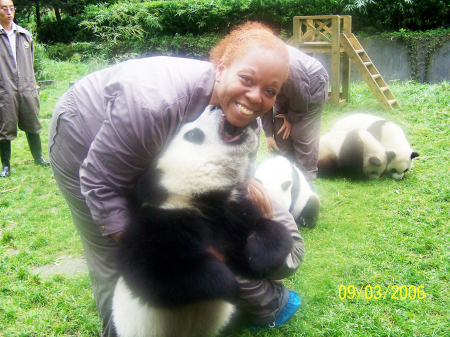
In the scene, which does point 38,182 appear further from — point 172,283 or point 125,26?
point 125,26

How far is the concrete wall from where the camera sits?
9.52 meters

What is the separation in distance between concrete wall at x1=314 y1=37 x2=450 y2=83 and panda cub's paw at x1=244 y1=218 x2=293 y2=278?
9361mm

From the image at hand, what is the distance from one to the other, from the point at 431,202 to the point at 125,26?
437 inches

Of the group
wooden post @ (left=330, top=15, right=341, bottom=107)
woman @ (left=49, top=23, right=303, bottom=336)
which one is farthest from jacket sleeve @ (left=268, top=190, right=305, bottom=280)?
wooden post @ (left=330, top=15, right=341, bottom=107)

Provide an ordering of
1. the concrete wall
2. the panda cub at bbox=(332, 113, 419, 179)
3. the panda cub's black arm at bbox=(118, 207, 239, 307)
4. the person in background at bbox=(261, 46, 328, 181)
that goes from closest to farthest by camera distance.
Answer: the panda cub's black arm at bbox=(118, 207, 239, 307), the person in background at bbox=(261, 46, 328, 181), the panda cub at bbox=(332, 113, 419, 179), the concrete wall

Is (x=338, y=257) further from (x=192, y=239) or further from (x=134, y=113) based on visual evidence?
(x=134, y=113)

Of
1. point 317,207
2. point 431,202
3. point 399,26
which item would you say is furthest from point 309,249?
point 399,26

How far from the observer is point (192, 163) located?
178 cm

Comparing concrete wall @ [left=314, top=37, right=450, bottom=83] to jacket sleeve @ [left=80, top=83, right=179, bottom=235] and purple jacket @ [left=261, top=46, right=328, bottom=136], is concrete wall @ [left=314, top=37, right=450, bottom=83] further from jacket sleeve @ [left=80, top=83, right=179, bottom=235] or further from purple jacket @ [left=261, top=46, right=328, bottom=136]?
jacket sleeve @ [left=80, top=83, right=179, bottom=235]

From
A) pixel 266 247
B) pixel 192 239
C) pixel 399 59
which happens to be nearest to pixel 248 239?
pixel 266 247

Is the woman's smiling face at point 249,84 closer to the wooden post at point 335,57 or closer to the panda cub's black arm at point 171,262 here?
the panda cub's black arm at point 171,262

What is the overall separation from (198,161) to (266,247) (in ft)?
1.81

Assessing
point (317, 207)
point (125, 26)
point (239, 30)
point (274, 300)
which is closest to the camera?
point (239, 30)

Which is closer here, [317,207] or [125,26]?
[317,207]
